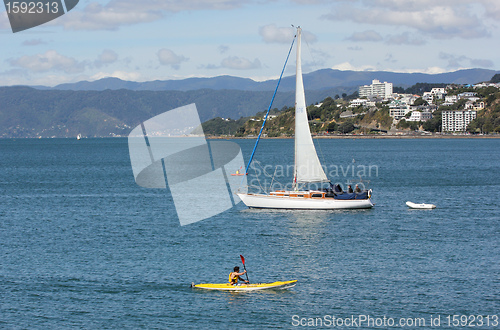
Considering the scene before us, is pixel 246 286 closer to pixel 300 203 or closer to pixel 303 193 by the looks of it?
pixel 300 203

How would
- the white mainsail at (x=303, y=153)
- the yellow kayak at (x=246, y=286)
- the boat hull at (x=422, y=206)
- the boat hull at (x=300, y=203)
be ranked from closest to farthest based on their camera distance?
the yellow kayak at (x=246, y=286) → the boat hull at (x=300, y=203) → the white mainsail at (x=303, y=153) → the boat hull at (x=422, y=206)

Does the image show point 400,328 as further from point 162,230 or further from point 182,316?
point 162,230

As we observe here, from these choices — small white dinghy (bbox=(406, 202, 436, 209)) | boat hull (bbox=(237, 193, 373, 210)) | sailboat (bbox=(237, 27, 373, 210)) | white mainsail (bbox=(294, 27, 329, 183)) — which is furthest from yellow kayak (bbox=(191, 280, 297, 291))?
small white dinghy (bbox=(406, 202, 436, 209))

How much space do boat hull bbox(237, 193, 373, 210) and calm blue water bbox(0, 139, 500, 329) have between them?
869 millimetres

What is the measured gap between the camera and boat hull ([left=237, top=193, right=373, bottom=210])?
58.2 metres

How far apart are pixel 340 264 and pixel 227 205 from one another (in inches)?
1144

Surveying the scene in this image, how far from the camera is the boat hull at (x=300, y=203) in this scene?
5818 cm

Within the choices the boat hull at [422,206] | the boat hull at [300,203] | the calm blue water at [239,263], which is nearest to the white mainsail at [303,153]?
the boat hull at [300,203]

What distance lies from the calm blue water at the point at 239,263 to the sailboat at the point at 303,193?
3.46ft

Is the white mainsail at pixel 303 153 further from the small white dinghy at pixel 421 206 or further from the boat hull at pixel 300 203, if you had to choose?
the small white dinghy at pixel 421 206

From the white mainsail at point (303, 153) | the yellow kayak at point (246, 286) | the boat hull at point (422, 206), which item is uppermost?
the white mainsail at point (303, 153)

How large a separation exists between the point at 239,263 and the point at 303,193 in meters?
20.7

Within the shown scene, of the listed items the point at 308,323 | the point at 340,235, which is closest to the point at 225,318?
the point at 308,323

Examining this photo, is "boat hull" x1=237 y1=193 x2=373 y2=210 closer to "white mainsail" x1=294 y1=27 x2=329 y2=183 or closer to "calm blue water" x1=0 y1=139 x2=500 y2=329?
"calm blue water" x1=0 y1=139 x2=500 y2=329
